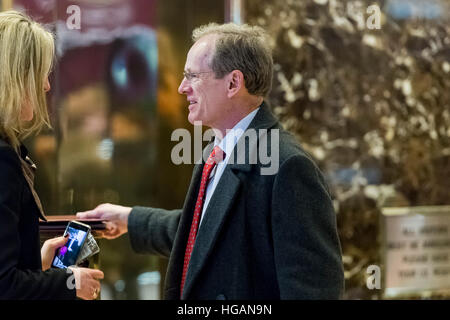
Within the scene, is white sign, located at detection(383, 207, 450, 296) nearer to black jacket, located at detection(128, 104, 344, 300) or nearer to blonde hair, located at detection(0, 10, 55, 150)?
black jacket, located at detection(128, 104, 344, 300)

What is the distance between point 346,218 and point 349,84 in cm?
101

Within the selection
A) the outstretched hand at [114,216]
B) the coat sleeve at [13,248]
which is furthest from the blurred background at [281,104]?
the coat sleeve at [13,248]

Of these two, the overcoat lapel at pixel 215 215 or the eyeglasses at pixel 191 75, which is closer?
the overcoat lapel at pixel 215 215

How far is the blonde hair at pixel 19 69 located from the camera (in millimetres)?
2221

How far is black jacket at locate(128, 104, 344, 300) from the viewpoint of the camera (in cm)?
241

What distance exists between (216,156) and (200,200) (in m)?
0.20

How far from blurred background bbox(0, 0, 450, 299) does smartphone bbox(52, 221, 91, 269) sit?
4.87 ft

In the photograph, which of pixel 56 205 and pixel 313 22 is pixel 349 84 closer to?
pixel 313 22

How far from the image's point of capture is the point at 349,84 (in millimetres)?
4961
